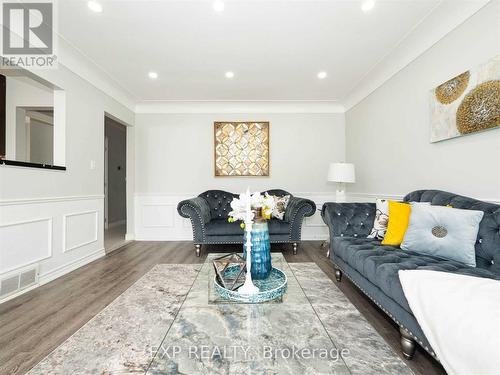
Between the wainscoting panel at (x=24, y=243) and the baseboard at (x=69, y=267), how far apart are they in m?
0.19

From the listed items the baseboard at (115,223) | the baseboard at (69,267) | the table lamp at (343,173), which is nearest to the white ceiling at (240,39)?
the table lamp at (343,173)

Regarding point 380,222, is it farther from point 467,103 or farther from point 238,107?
point 238,107

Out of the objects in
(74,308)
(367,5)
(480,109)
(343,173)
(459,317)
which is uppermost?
(367,5)

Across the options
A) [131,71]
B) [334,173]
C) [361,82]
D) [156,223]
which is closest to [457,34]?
[361,82]

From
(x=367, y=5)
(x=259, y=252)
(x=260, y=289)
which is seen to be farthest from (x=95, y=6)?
(x=260, y=289)

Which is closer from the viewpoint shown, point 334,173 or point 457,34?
point 457,34

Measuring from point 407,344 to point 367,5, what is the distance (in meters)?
2.57

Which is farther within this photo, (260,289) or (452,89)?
(452,89)

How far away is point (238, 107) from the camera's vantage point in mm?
4305

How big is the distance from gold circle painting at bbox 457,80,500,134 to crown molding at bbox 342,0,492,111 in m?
0.66

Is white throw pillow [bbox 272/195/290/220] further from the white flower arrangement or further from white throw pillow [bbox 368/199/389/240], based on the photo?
the white flower arrangement

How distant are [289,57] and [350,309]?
2760mm

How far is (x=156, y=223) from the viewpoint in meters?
4.34

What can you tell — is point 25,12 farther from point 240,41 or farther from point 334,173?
point 334,173
